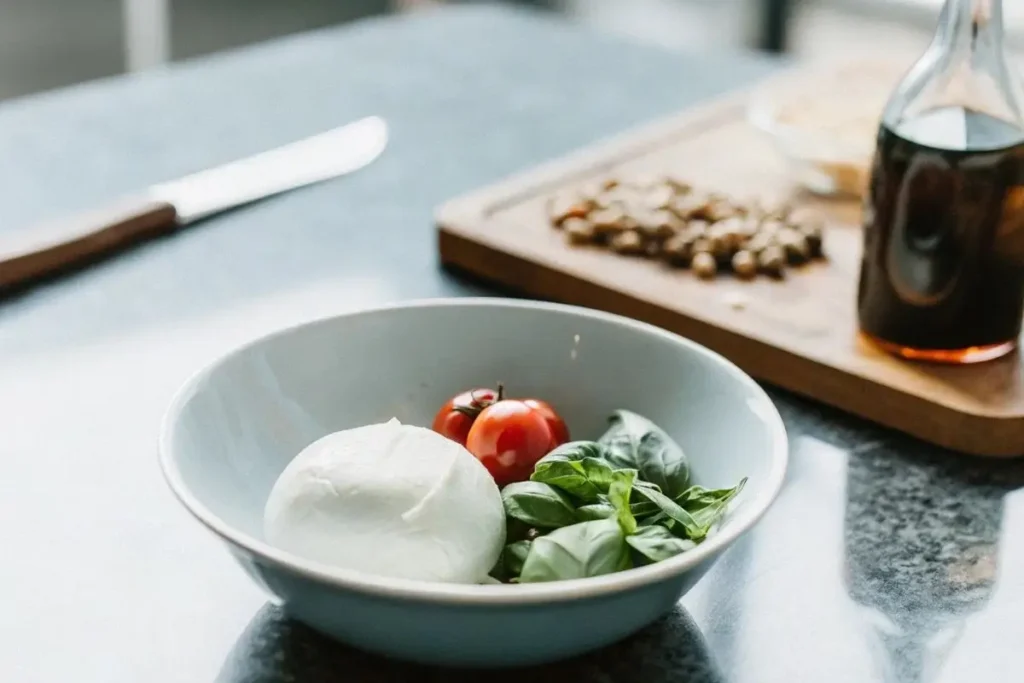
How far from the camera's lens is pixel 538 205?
1.13m

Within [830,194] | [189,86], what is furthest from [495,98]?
[830,194]

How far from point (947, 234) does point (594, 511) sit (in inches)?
15.0

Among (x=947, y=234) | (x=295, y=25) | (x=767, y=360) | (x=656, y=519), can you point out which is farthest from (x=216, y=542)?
(x=295, y=25)

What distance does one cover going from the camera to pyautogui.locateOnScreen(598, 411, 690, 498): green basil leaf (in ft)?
2.18

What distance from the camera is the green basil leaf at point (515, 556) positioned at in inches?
23.1

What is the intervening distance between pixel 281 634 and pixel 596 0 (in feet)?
8.25

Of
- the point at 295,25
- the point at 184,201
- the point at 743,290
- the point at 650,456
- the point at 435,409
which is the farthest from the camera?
the point at 295,25

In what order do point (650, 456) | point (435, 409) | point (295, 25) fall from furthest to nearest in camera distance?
point (295, 25)
point (435, 409)
point (650, 456)

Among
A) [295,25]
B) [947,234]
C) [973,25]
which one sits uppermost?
[973,25]

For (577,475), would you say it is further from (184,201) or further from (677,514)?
(184,201)

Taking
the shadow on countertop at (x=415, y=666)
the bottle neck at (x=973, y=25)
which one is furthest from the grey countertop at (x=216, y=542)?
the bottle neck at (x=973, y=25)

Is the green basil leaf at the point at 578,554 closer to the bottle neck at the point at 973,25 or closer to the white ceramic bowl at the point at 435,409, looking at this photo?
the white ceramic bowl at the point at 435,409

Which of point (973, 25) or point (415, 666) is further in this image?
point (973, 25)

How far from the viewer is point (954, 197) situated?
2.68 feet
